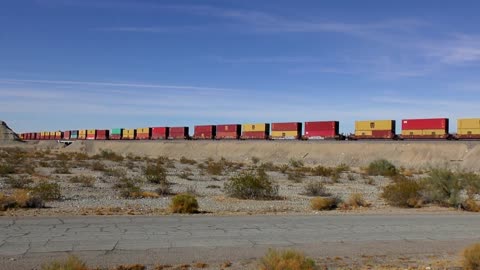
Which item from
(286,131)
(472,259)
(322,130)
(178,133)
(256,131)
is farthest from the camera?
(178,133)

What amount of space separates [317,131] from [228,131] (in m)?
20.1

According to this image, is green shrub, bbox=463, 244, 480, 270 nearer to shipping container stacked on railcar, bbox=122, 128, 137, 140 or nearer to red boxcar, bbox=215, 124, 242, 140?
red boxcar, bbox=215, 124, 242, 140

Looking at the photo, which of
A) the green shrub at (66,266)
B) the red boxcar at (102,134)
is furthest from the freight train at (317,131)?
the green shrub at (66,266)

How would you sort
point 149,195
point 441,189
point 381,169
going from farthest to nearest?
point 381,169, point 149,195, point 441,189

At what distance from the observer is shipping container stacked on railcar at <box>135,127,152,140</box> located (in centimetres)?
11219

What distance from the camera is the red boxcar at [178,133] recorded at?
102 m

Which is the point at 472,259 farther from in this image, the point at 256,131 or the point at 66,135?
the point at 66,135

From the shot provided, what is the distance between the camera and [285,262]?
7930mm

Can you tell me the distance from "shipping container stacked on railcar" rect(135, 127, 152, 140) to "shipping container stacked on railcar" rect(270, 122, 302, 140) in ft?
119

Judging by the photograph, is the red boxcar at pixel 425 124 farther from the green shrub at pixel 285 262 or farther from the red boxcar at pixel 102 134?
the red boxcar at pixel 102 134

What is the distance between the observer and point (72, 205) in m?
19.7

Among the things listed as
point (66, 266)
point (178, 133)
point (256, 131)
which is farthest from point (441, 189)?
point (178, 133)

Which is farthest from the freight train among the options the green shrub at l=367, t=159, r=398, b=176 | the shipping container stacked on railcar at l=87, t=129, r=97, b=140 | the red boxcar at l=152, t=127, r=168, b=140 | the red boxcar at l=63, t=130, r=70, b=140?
the red boxcar at l=63, t=130, r=70, b=140

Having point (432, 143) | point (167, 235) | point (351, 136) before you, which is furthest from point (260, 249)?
point (351, 136)
